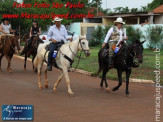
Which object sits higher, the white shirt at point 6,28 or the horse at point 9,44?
the white shirt at point 6,28

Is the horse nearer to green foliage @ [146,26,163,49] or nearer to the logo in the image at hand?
the logo

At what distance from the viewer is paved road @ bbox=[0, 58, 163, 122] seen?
24.4 ft

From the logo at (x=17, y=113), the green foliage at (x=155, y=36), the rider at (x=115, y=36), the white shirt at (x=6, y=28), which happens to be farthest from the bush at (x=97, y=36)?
the logo at (x=17, y=113)

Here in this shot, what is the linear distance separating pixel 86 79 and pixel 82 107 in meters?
5.35

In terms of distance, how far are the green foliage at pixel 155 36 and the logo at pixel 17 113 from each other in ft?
69.2

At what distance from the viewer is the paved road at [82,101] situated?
7423 millimetres

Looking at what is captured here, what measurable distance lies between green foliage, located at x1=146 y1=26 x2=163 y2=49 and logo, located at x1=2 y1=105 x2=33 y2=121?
2108 centimetres

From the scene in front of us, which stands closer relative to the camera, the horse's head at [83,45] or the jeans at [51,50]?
the horse's head at [83,45]

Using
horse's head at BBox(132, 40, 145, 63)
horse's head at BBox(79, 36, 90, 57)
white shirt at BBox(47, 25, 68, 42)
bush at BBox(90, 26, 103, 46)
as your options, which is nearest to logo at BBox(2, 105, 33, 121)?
horse's head at BBox(79, 36, 90, 57)

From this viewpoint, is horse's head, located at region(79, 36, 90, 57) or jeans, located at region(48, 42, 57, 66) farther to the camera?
jeans, located at region(48, 42, 57, 66)

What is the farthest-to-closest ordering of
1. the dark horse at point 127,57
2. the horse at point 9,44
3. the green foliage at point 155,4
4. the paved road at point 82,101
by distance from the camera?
the green foliage at point 155,4, the horse at point 9,44, the dark horse at point 127,57, the paved road at point 82,101

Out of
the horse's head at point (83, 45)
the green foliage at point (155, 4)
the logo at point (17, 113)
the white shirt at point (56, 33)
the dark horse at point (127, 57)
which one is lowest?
the logo at point (17, 113)

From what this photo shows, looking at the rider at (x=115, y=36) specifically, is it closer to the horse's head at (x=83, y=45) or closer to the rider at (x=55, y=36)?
the horse's head at (x=83, y=45)

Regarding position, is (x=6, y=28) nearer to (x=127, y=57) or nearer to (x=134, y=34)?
(x=127, y=57)
